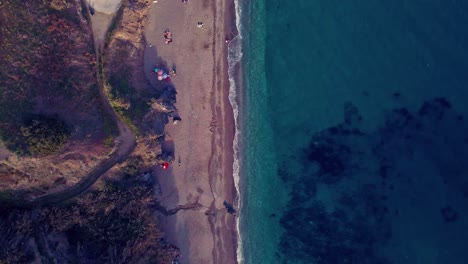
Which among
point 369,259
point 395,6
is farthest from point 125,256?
point 395,6

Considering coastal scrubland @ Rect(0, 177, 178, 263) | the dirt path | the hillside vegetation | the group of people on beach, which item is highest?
the group of people on beach

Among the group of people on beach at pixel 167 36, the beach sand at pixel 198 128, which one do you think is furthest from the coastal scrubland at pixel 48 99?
the group of people on beach at pixel 167 36

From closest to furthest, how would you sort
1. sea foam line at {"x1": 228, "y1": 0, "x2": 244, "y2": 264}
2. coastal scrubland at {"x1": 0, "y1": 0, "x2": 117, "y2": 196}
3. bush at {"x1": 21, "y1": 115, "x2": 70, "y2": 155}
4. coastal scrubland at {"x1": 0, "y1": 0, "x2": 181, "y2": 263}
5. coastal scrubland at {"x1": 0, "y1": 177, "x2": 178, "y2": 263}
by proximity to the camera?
bush at {"x1": 21, "y1": 115, "x2": 70, "y2": 155}
coastal scrubland at {"x1": 0, "y1": 0, "x2": 117, "y2": 196}
coastal scrubland at {"x1": 0, "y1": 0, "x2": 181, "y2": 263}
coastal scrubland at {"x1": 0, "y1": 177, "x2": 178, "y2": 263}
sea foam line at {"x1": 228, "y1": 0, "x2": 244, "y2": 264}

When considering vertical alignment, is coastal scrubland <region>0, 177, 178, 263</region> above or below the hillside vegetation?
below

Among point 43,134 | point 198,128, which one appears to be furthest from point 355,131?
point 43,134

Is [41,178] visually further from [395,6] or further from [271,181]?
[395,6]

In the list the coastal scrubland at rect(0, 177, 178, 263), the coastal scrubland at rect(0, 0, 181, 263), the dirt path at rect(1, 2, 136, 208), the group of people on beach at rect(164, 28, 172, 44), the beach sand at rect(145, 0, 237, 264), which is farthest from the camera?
the beach sand at rect(145, 0, 237, 264)

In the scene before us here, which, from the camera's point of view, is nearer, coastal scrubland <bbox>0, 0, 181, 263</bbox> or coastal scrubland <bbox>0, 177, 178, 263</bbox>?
coastal scrubland <bbox>0, 0, 181, 263</bbox>

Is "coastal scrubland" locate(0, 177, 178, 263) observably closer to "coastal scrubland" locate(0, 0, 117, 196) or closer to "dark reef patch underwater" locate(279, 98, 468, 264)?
"coastal scrubland" locate(0, 0, 117, 196)

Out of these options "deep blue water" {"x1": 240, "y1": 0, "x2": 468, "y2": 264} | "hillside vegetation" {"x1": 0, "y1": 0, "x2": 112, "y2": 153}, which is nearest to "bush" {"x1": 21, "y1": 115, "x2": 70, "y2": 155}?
"hillside vegetation" {"x1": 0, "y1": 0, "x2": 112, "y2": 153}
